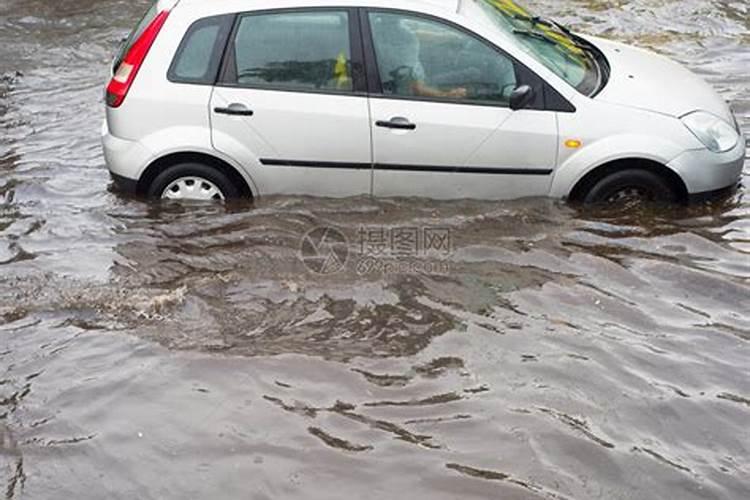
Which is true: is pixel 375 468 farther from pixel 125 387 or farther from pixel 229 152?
pixel 229 152

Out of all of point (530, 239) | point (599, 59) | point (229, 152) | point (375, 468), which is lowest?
point (375, 468)

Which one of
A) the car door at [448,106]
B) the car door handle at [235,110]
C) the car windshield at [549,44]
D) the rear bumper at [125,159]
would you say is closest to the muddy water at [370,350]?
the rear bumper at [125,159]

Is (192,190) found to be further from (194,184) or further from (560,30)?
(560,30)

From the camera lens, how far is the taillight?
6.44 meters

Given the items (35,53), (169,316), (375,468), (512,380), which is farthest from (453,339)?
(35,53)

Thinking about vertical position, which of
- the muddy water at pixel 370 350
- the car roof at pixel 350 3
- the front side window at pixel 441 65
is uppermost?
the car roof at pixel 350 3

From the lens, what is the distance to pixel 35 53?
11.5 metres

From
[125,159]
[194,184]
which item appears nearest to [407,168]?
[194,184]

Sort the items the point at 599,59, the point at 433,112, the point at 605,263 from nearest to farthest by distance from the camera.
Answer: the point at 605,263 → the point at 433,112 → the point at 599,59

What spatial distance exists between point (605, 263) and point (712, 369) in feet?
4.16

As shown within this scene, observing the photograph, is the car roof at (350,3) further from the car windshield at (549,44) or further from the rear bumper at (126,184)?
the rear bumper at (126,184)

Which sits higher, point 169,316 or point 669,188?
point 669,188

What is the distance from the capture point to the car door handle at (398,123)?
6281 mm

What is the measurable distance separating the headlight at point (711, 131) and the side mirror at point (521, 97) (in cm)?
108
